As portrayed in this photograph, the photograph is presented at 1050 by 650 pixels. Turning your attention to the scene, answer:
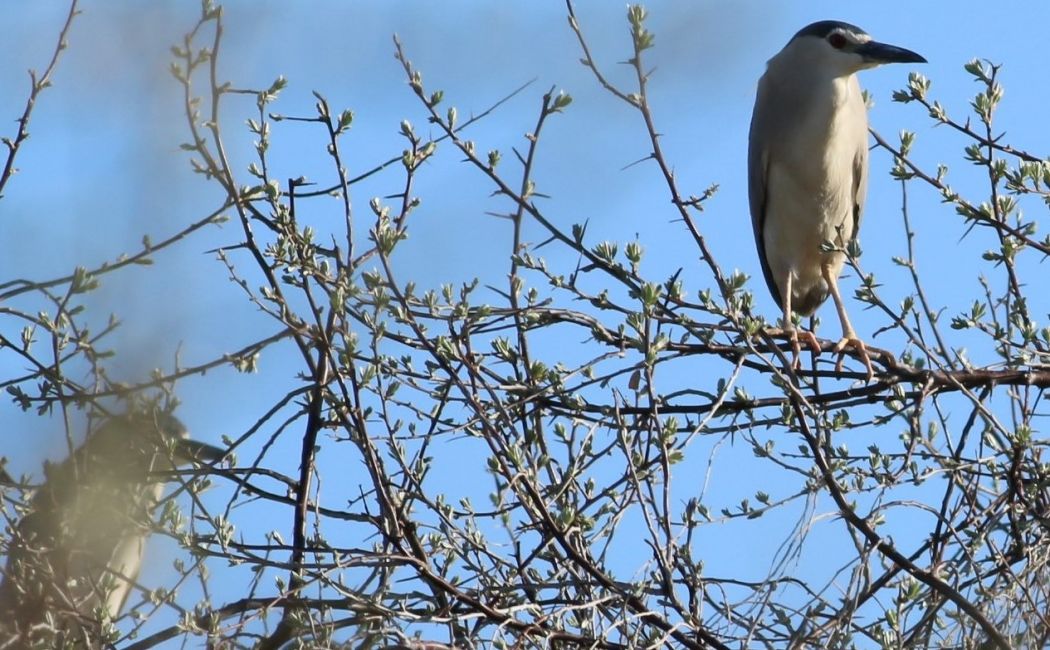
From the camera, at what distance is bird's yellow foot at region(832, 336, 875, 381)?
3056mm

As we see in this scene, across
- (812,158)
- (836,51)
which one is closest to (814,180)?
(812,158)

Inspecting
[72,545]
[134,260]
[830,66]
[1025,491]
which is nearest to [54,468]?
[134,260]

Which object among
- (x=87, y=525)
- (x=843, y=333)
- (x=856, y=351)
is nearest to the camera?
(x=87, y=525)

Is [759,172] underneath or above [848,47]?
underneath

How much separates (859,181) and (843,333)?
2.34ft

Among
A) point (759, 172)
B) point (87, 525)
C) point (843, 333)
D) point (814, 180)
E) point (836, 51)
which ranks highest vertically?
point (836, 51)

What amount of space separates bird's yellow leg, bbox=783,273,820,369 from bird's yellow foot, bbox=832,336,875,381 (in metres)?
0.08

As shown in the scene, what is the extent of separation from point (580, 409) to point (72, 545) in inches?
47.4

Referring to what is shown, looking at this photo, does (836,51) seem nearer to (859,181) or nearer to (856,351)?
(859,181)

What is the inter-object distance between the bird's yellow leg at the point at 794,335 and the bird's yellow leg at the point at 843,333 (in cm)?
9

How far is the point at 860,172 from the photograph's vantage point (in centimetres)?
479

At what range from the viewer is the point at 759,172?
482 cm

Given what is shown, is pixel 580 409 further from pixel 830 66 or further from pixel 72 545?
pixel 830 66

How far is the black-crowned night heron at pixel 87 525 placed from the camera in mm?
1146
